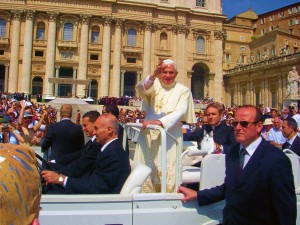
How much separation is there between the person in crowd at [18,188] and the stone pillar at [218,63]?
162 feet

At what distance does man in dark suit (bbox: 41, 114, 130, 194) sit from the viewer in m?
3.45

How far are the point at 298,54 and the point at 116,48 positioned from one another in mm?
23481

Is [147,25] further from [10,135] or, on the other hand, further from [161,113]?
[161,113]

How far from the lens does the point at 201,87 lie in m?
52.2

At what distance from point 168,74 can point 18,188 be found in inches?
137

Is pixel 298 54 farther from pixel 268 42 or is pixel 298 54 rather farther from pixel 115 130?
pixel 115 130

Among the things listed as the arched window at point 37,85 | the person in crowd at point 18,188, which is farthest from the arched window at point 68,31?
the person in crowd at point 18,188

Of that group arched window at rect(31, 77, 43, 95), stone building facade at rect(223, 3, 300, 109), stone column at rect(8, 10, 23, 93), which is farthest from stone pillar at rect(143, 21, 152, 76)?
stone column at rect(8, 10, 23, 93)

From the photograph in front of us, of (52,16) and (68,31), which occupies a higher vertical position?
(52,16)

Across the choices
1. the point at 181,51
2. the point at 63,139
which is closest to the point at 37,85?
the point at 181,51

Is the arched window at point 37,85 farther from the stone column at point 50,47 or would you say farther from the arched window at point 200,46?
the arched window at point 200,46

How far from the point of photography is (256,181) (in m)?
2.73

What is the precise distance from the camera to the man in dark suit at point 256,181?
Result: 2666 millimetres

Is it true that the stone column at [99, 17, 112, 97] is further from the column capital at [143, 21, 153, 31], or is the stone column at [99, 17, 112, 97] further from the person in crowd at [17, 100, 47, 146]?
the person in crowd at [17, 100, 47, 146]
